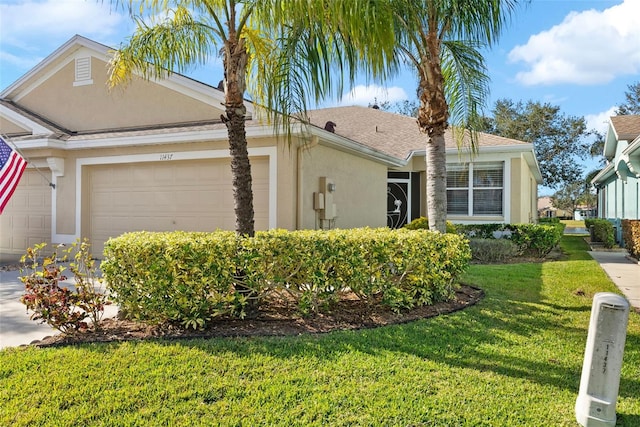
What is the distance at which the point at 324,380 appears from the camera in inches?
150

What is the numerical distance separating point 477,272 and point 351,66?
6282mm

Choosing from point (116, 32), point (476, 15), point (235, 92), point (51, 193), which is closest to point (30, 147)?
point (51, 193)

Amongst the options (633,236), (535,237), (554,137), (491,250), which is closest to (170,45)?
(491,250)


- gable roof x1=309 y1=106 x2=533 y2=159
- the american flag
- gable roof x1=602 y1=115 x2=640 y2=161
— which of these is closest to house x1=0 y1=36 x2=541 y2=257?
the american flag

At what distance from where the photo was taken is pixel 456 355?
4.48 meters

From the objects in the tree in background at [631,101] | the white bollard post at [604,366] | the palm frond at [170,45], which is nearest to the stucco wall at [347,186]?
the palm frond at [170,45]

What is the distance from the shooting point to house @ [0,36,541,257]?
9.62m

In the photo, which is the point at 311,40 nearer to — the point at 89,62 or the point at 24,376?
the point at 24,376

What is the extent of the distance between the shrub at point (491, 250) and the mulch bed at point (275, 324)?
6.58 m

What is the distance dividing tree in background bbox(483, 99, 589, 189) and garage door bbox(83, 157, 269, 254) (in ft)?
98.4

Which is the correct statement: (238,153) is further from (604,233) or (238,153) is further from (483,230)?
(604,233)

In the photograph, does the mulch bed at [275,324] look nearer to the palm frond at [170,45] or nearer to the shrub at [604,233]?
the palm frond at [170,45]

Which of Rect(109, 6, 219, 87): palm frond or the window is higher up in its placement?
Rect(109, 6, 219, 87): palm frond

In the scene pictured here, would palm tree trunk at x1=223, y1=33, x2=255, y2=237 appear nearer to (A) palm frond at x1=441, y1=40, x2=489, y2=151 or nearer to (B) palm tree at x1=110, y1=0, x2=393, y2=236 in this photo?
(B) palm tree at x1=110, y1=0, x2=393, y2=236
